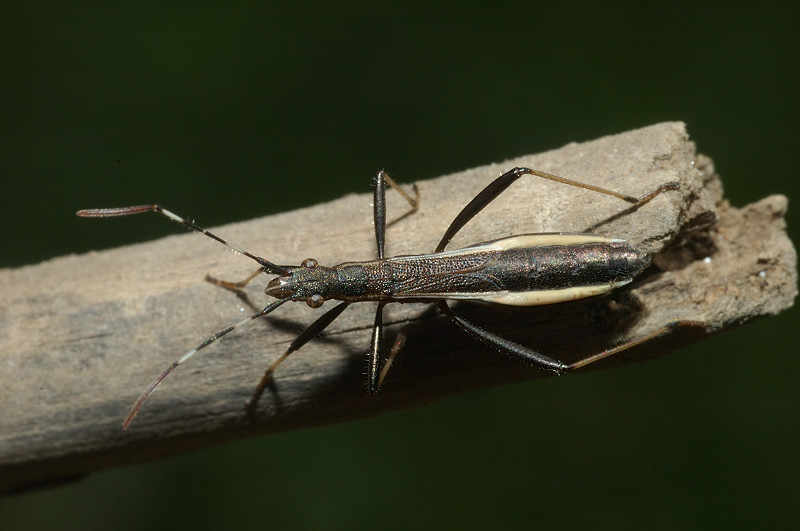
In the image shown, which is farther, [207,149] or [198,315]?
[207,149]

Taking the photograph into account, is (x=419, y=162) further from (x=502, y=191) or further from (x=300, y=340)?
(x=300, y=340)

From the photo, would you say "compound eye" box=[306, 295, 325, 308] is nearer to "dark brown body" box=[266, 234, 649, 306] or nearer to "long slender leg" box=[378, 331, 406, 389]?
"dark brown body" box=[266, 234, 649, 306]

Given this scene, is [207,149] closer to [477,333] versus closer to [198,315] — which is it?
[198,315]

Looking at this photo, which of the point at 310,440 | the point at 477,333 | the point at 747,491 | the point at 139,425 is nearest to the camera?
the point at 477,333

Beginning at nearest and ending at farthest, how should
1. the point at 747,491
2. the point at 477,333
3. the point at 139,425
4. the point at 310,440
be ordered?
the point at 477,333
the point at 139,425
the point at 747,491
the point at 310,440

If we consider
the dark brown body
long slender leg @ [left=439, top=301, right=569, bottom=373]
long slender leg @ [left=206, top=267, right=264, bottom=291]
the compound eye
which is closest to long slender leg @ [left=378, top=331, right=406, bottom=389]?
the dark brown body

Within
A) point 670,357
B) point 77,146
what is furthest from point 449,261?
point 77,146

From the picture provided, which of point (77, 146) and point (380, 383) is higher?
point (77, 146)
